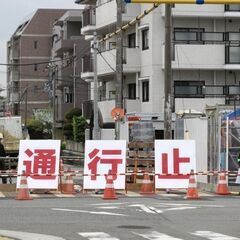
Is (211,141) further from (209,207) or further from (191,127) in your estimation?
(209,207)

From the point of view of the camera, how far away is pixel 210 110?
25.5m

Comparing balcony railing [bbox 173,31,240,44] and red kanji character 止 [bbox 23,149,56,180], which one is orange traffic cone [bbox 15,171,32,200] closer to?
red kanji character 止 [bbox 23,149,56,180]

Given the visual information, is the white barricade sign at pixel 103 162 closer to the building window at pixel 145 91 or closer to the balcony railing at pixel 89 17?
the building window at pixel 145 91

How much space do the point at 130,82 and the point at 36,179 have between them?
79.3ft

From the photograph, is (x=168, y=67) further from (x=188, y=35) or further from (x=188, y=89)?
(x=188, y=35)

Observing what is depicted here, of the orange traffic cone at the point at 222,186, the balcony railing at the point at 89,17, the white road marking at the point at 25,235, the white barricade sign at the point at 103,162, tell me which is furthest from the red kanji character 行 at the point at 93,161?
the balcony railing at the point at 89,17

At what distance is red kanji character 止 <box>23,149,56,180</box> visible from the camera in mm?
21000

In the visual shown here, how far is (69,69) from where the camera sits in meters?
77.9

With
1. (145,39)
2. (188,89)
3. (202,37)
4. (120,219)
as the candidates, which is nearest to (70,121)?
(145,39)

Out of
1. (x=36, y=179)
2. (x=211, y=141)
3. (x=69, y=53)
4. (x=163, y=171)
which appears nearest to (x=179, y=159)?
(x=163, y=171)

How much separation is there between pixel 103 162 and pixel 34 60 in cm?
7715

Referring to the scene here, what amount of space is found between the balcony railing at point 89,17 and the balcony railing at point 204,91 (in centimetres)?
1265

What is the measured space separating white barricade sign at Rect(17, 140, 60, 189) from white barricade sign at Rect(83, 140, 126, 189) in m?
0.97

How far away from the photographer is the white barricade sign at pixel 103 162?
21.0 m
